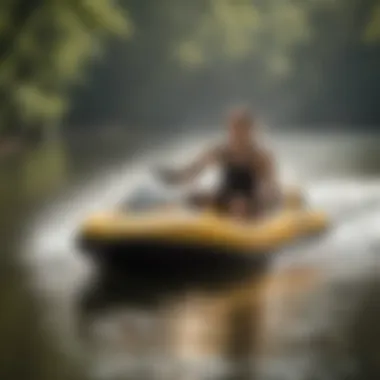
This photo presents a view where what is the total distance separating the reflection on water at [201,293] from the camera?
135 centimetres

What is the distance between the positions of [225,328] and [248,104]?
33 centimetres

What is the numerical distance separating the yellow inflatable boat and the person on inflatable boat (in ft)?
0.07

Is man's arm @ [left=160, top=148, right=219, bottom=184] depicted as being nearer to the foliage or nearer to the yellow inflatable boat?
the yellow inflatable boat

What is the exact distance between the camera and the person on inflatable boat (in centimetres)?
140

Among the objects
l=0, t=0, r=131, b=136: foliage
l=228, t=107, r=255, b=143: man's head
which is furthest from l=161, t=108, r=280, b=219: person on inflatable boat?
l=0, t=0, r=131, b=136: foliage

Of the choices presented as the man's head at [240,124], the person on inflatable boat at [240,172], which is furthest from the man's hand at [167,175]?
the man's head at [240,124]

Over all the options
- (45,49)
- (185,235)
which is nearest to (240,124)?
(185,235)

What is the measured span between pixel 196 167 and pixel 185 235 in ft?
0.34

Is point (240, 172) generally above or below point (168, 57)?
below

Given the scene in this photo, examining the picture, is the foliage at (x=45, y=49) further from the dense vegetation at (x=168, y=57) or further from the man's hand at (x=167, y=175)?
the man's hand at (x=167, y=175)

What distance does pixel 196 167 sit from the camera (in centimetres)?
140

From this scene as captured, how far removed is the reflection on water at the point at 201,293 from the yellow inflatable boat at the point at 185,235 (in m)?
0.03

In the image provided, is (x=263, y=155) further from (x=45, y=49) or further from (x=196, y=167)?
(x=45, y=49)

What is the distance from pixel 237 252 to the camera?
4.55ft
